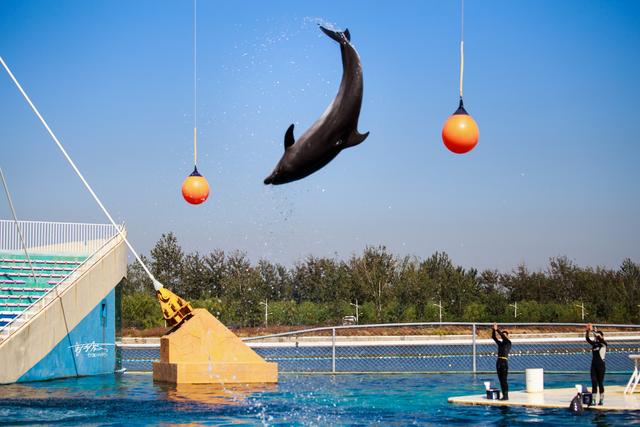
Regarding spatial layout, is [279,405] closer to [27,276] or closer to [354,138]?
[354,138]

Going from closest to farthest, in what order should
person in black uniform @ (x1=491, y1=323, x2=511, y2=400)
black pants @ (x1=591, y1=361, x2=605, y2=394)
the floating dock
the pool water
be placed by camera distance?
the pool water < the floating dock < black pants @ (x1=591, y1=361, x2=605, y2=394) < person in black uniform @ (x1=491, y1=323, x2=511, y2=400)

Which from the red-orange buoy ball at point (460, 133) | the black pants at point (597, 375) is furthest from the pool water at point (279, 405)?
the red-orange buoy ball at point (460, 133)

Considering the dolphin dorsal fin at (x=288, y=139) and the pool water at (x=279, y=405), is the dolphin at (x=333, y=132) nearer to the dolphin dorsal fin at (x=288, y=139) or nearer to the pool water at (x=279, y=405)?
the dolphin dorsal fin at (x=288, y=139)

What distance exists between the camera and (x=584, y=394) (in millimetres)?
14359

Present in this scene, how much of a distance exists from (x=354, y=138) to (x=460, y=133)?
116 centimetres

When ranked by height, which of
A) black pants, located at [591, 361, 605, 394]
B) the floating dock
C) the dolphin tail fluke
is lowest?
the floating dock

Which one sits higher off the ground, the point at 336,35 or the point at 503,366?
the point at 336,35

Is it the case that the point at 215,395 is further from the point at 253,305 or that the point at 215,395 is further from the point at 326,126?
the point at 253,305

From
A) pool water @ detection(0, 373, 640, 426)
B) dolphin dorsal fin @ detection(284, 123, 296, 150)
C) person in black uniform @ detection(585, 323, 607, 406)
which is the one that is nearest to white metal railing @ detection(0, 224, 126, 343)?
pool water @ detection(0, 373, 640, 426)

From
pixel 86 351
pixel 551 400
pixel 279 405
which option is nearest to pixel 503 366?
pixel 551 400

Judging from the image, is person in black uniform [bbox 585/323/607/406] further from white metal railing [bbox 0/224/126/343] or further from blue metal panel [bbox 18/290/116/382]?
blue metal panel [bbox 18/290/116/382]

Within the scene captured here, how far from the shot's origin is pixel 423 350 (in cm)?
3494

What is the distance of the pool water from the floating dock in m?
0.32

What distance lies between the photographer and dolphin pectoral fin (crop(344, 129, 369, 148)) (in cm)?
794
